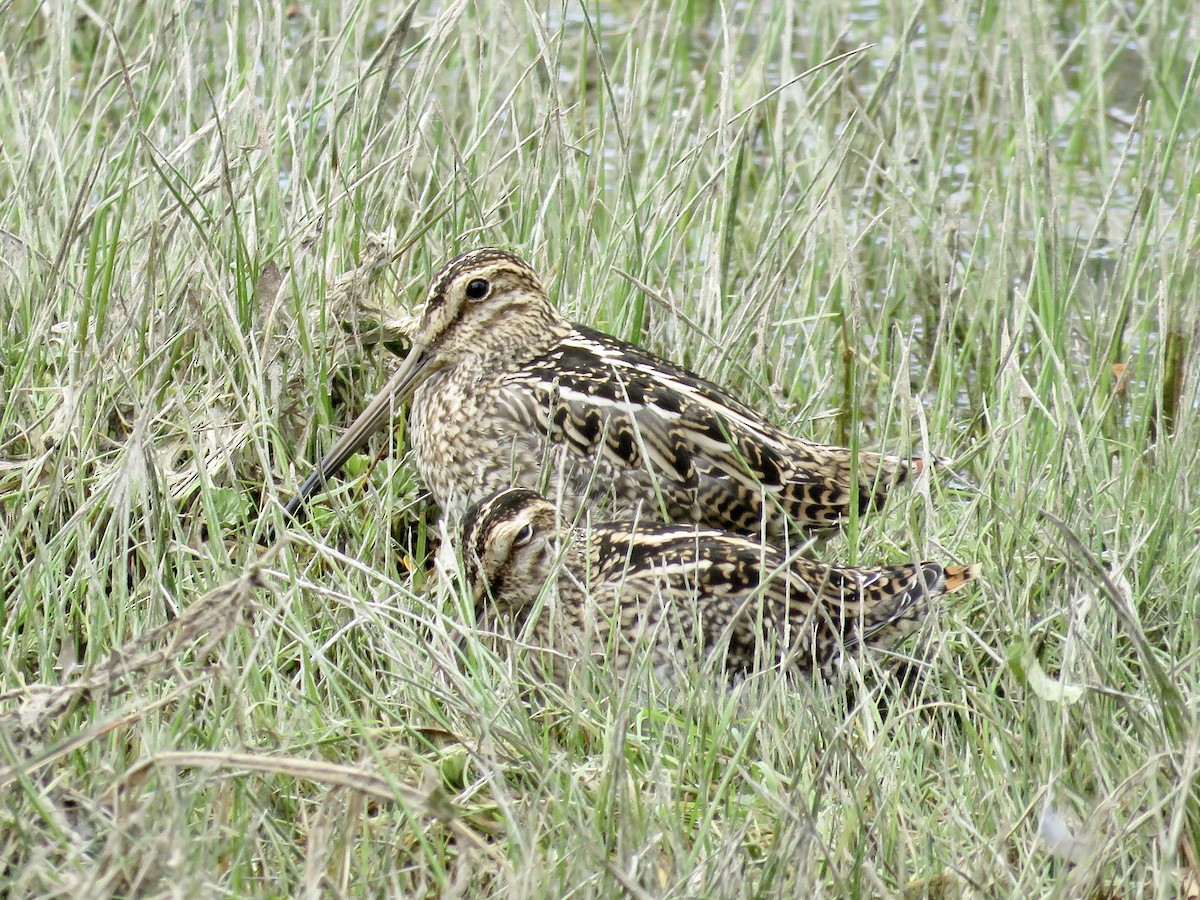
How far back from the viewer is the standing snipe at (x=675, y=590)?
363cm

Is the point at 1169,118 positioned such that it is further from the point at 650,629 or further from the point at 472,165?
the point at 650,629

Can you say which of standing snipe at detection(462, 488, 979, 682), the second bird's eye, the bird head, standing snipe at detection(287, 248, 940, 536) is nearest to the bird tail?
standing snipe at detection(462, 488, 979, 682)

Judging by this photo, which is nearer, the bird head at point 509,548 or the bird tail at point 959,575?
the bird tail at point 959,575

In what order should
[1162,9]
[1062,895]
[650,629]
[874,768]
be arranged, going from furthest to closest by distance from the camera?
[1162,9], [650,629], [874,768], [1062,895]

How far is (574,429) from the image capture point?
4.26 meters

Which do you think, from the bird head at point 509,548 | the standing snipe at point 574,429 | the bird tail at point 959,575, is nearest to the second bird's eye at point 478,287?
the standing snipe at point 574,429

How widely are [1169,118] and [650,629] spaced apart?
3518 mm

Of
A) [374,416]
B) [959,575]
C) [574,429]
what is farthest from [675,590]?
[374,416]

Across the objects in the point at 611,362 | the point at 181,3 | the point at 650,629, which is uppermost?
the point at 181,3

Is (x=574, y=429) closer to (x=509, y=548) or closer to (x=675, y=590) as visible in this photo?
(x=509, y=548)

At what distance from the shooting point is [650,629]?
3727 millimetres

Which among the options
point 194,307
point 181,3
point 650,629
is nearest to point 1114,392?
point 650,629

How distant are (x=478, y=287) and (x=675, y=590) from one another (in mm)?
1157

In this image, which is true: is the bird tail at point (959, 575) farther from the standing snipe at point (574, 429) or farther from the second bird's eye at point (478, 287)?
the second bird's eye at point (478, 287)
